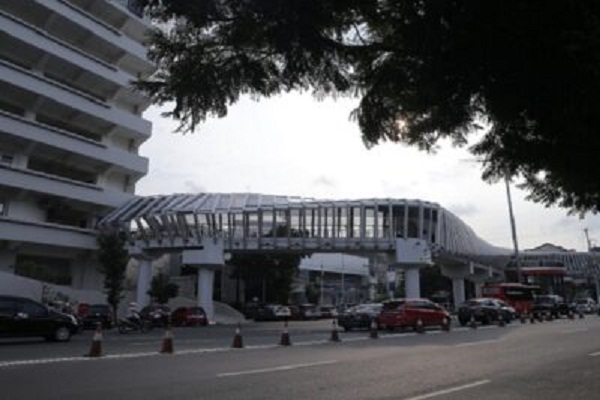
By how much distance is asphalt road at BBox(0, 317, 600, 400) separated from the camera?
1070 cm

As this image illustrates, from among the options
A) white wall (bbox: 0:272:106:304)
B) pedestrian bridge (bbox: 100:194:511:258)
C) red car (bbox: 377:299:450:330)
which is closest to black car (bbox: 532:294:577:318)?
pedestrian bridge (bbox: 100:194:511:258)

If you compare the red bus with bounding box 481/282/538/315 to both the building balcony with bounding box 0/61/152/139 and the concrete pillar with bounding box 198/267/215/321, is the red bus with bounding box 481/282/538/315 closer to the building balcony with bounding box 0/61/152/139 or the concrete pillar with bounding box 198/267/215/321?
the concrete pillar with bounding box 198/267/215/321

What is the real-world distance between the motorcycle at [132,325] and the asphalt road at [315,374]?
14.3 meters

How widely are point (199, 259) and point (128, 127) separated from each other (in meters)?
14.4

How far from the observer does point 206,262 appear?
177ft

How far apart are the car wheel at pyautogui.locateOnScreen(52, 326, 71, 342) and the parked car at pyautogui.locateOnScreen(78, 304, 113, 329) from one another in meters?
11.3

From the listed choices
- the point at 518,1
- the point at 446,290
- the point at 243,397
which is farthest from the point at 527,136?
the point at 446,290

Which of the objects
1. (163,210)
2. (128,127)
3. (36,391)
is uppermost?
(128,127)

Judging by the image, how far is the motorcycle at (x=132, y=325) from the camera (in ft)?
111

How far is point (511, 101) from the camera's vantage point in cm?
576

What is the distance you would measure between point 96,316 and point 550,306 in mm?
34209

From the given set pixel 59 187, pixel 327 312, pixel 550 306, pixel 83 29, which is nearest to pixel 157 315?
pixel 59 187

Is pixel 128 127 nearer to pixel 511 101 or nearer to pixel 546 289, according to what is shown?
pixel 546 289

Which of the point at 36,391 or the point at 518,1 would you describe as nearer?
the point at 518,1
